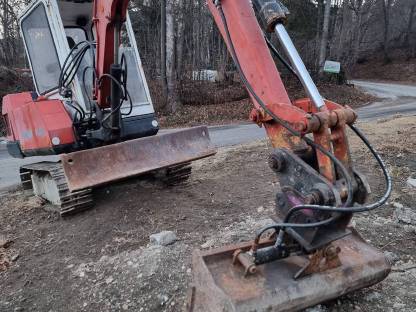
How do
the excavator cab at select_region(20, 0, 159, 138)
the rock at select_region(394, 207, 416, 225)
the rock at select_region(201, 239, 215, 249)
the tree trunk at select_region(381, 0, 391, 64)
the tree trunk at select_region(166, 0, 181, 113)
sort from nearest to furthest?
1. the rock at select_region(201, 239, 215, 249)
2. the rock at select_region(394, 207, 416, 225)
3. the excavator cab at select_region(20, 0, 159, 138)
4. the tree trunk at select_region(166, 0, 181, 113)
5. the tree trunk at select_region(381, 0, 391, 64)

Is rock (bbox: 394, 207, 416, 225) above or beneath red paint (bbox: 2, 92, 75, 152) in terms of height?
beneath

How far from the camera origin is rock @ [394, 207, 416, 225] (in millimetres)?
3904

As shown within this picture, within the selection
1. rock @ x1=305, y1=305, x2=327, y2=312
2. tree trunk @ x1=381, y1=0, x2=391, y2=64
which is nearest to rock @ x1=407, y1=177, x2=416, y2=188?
rock @ x1=305, y1=305, x2=327, y2=312

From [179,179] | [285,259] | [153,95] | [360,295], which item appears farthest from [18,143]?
[153,95]

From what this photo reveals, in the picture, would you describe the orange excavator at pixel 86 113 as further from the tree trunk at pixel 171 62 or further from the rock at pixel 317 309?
the tree trunk at pixel 171 62

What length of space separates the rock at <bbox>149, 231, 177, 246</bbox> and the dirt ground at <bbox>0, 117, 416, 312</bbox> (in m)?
0.06

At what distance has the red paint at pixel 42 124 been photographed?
15.5ft

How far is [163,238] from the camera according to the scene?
3.73 m

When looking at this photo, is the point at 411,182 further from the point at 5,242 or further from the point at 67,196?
the point at 5,242

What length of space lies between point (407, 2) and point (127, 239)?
127 ft

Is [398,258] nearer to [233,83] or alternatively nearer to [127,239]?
[127,239]

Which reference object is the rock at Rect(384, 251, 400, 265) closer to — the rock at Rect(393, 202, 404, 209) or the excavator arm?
the rock at Rect(393, 202, 404, 209)

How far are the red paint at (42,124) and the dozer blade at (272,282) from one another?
2.82 metres

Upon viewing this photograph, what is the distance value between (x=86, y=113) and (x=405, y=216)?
3625 millimetres
